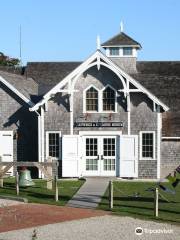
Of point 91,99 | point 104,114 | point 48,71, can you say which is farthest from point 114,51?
point 104,114

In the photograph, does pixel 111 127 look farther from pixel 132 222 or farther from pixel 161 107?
pixel 132 222

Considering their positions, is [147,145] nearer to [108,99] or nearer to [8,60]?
[108,99]

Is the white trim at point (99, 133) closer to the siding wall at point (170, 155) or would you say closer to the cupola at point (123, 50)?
Answer: the siding wall at point (170, 155)

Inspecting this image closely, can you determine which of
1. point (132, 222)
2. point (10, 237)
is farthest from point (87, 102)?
point (10, 237)

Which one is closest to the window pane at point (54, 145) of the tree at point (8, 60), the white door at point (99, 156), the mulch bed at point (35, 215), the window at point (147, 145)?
the white door at point (99, 156)

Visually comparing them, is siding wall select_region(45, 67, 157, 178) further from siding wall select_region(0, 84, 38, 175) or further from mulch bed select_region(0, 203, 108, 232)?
mulch bed select_region(0, 203, 108, 232)

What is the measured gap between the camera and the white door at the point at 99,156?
92.8 feet

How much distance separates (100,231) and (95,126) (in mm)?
13751

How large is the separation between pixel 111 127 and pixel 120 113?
0.82m

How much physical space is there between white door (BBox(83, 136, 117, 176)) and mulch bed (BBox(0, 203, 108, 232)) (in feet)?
31.2

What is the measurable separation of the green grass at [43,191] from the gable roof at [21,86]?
4.74m

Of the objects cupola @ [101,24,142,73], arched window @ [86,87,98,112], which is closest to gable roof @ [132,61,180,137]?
cupola @ [101,24,142,73]

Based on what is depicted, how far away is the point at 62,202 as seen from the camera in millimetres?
19734

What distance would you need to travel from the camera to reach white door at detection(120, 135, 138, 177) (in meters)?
28.0
